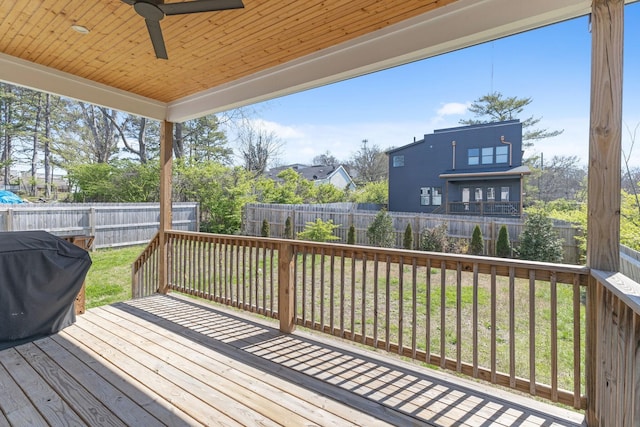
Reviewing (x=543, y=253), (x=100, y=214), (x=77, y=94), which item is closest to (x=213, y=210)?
(x=100, y=214)

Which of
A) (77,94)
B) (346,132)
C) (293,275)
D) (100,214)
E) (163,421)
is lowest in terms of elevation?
(163,421)

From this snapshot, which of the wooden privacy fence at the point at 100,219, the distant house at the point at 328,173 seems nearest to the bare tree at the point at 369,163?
the distant house at the point at 328,173

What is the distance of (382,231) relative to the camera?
814 cm

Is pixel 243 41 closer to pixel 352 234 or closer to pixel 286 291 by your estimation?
pixel 286 291

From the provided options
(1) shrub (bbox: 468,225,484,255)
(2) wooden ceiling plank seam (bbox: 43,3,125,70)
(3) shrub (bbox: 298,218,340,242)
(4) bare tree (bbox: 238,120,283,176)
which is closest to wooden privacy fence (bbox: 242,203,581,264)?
(1) shrub (bbox: 468,225,484,255)

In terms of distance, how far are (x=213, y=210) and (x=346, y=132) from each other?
7.99 m

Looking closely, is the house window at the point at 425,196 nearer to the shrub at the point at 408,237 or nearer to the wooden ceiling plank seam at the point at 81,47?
the shrub at the point at 408,237

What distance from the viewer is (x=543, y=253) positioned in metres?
6.48

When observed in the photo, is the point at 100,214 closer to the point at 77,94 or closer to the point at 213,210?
the point at 213,210

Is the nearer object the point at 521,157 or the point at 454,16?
the point at 454,16

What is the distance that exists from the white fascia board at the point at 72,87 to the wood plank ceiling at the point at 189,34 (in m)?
0.10

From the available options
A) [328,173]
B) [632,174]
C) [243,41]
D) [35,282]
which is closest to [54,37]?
[243,41]

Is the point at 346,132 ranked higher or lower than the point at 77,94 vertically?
higher

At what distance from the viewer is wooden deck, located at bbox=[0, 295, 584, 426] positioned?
1.74 m
